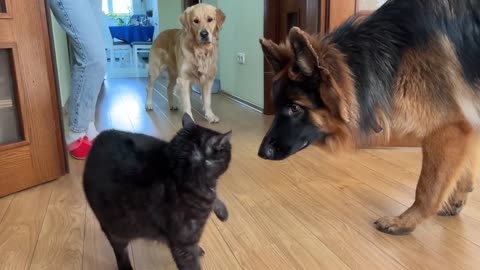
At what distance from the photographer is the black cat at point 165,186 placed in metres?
1.04

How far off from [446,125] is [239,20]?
3419mm

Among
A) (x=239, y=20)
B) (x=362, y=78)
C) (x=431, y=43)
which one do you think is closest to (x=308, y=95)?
(x=362, y=78)

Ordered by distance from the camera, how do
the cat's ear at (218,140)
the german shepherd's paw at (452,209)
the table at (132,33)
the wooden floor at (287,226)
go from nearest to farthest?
the cat's ear at (218,140) → the wooden floor at (287,226) → the german shepherd's paw at (452,209) → the table at (132,33)

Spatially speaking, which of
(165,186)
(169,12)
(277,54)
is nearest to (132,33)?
(169,12)

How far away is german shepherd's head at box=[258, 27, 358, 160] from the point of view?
1.30 metres

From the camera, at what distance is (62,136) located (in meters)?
2.14

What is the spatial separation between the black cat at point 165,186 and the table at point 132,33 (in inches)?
350

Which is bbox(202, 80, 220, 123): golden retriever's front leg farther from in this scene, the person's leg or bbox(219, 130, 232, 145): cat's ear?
bbox(219, 130, 232, 145): cat's ear

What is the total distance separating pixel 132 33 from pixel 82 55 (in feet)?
25.2

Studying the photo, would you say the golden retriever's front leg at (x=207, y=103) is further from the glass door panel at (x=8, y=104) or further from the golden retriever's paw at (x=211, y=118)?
the glass door panel at (x=8, y=104)

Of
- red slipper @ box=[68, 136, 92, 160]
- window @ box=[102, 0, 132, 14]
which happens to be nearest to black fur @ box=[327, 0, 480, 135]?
red slipper @ box=[68, 136, 92, 160]

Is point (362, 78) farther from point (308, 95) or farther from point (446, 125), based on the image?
point (446, 125)

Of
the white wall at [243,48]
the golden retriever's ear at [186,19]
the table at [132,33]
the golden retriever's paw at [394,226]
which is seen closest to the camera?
the golden retriever's paw at [394,226]

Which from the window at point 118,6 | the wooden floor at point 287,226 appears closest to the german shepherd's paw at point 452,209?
the wooden floor at point 287,226
